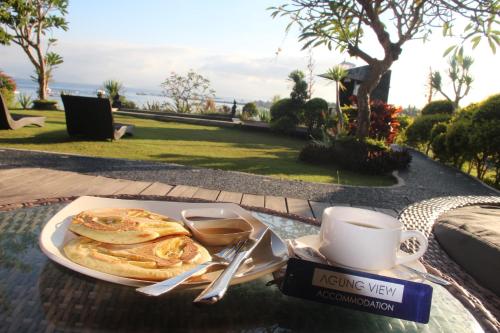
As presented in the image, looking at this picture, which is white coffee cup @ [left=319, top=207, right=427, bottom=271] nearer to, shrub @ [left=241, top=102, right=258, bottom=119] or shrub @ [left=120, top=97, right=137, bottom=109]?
shrub @ [left=241, top=102, right=258, bottom=119]

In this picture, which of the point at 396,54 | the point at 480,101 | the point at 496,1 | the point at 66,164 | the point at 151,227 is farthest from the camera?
the point at 480,101

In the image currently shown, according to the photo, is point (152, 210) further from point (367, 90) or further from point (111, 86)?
point (111, 86)

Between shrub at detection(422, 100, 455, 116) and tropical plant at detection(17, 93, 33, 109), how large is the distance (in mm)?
14411

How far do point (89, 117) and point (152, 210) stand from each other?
647cm

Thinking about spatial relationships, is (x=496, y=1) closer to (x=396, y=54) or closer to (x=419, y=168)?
(x=396, y=54)

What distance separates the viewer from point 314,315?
2.21 feet

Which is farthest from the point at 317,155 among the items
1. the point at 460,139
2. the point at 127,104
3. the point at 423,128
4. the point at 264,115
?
the point at 127,104

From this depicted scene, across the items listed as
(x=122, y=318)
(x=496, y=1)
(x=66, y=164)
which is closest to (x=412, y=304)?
(x=122, y=318)

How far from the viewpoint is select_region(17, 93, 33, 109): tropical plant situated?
1394cm

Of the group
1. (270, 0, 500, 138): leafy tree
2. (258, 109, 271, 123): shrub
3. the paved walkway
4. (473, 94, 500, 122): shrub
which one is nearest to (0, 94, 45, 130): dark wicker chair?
the paved walkway

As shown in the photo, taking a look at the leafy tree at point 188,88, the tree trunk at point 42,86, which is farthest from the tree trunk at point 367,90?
the leafy tree at point 188,88

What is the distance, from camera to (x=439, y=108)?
13.7 m

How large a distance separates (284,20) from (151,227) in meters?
7.10

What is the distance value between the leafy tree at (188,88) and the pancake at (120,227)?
18.8 metres
